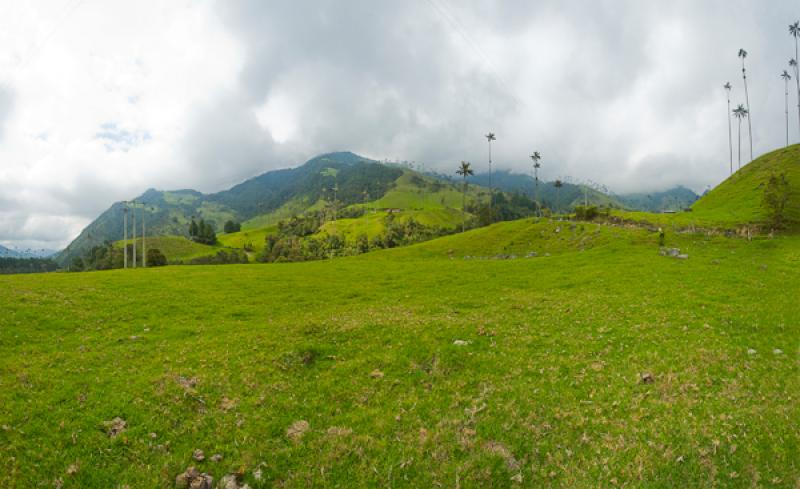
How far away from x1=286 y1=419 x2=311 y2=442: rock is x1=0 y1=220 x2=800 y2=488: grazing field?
0.19 feet

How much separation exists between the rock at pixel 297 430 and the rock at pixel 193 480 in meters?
2.59

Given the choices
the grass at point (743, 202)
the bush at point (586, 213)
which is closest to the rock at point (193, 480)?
the grass at point (743, 202)

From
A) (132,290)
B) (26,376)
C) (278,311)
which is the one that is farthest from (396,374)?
(132,290)

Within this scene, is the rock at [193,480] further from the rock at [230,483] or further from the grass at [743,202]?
the grass at [743,202]

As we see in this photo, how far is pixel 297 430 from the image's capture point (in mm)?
13156

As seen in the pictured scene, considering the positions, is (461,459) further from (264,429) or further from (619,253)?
(619,253)

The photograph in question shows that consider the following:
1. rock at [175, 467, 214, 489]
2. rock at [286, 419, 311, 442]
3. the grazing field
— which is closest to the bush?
the grazing field

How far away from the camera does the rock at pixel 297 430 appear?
1273 centimetres

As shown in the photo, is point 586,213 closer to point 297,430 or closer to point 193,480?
point 297,430

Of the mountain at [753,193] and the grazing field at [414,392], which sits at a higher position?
the mountain at [753,193]

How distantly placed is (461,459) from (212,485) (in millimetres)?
7120

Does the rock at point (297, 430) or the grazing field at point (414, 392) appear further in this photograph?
the rock at point (297, 430)

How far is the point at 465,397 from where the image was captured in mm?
14906

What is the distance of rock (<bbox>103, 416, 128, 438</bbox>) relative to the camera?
41.1ft
